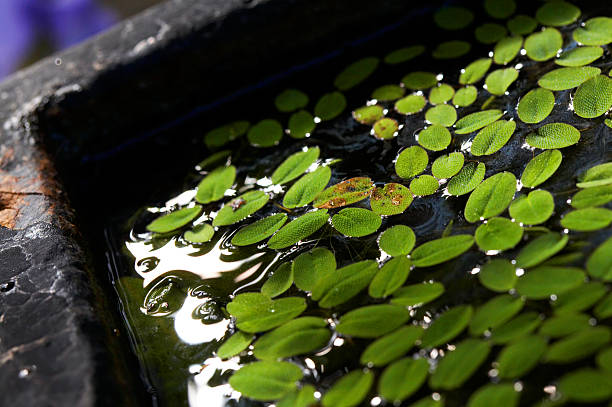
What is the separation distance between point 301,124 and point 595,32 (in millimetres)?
648

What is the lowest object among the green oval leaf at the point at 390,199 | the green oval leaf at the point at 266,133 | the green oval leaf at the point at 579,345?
the green oval leaf at the point at 579,345

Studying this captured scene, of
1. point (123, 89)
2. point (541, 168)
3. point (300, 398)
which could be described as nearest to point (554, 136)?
point (541, 168)

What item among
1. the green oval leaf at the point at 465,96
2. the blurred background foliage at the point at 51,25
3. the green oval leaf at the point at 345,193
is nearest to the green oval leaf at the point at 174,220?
the green oval leaf at the point at 345,193

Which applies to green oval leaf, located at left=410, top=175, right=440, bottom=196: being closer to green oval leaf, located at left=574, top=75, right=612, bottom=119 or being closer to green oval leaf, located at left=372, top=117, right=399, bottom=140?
green oval leaf, located at left=372, top=117, right=399, bottom=140

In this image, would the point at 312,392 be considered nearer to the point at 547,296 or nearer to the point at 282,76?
the point at 547,296

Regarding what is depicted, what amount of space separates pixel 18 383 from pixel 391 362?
1.68 feet

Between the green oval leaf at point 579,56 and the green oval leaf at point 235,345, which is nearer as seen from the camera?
the green oval leaf at point 235,345

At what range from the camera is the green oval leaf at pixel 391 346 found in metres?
0.87

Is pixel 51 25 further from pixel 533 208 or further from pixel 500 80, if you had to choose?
pixel 533 208

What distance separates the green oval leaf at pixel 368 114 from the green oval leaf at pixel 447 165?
22cm

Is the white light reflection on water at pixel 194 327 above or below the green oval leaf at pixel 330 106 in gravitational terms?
below

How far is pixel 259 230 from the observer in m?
1.15

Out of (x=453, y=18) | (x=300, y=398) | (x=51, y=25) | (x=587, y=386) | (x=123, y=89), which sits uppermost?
(x=51, y=25)

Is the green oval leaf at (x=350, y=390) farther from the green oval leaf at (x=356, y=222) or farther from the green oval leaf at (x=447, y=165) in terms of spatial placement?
the green oval leaf at (x=447, y=165)
